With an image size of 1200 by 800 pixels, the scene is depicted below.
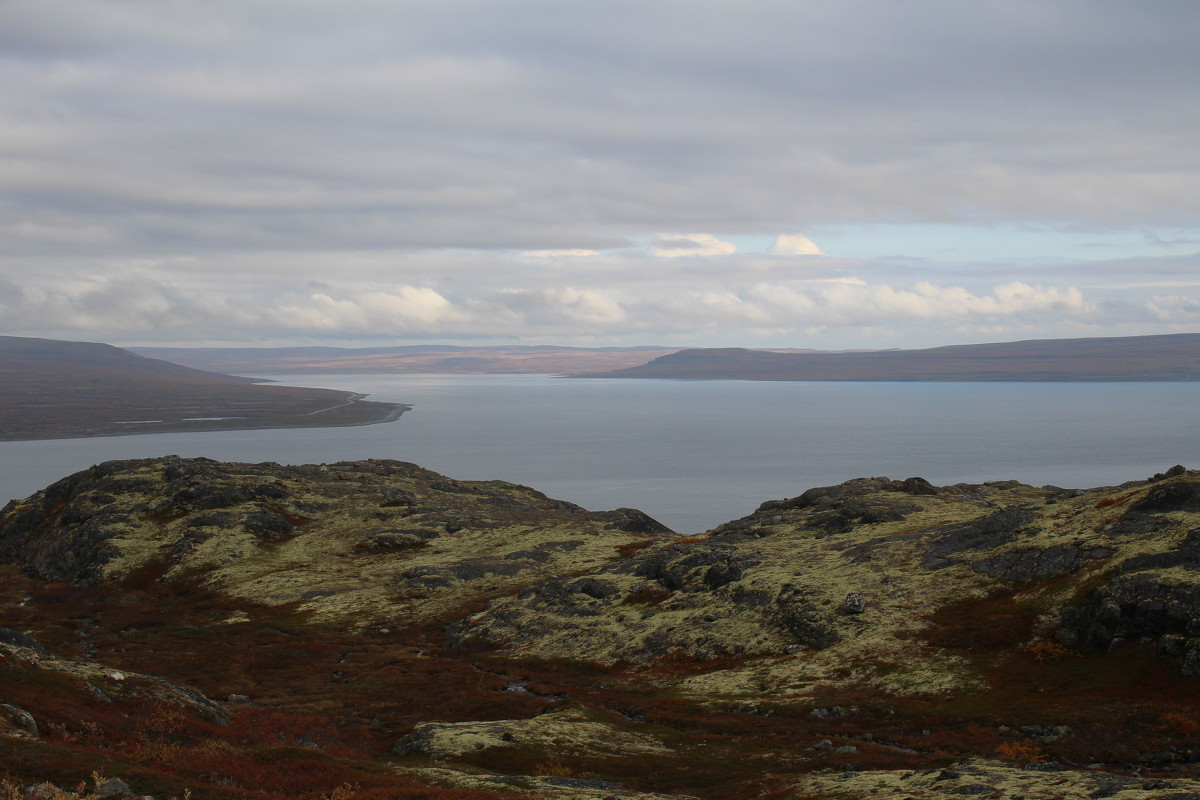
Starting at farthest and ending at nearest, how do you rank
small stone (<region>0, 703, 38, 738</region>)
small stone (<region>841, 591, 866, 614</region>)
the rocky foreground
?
small stone (<region>841, 591, 866, 614</region>), the rocky foreground, small stone (<region>0, 703, 38, 738</region>)

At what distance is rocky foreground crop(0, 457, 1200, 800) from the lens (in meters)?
29.1

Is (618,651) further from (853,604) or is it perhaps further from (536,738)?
(536,738)

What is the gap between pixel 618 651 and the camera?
5694 centimetres

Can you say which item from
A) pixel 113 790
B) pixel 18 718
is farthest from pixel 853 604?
pixel 18 718

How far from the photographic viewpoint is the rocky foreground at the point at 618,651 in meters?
29.1

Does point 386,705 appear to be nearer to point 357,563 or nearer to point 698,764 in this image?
point 698,764

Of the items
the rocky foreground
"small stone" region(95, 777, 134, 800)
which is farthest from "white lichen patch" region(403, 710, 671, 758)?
"small stone" region(95, 777, 134, 800)

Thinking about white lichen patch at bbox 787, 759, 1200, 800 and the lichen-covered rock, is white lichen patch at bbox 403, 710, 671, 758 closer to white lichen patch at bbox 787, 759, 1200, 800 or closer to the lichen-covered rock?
white lichen patch at bbox 787, 759, 1200, 800

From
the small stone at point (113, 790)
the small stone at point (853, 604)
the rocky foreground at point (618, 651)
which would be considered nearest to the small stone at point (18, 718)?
the rocky foreground at point (618, 651)

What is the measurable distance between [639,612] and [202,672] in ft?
99.3

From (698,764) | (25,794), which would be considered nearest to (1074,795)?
(698,764)

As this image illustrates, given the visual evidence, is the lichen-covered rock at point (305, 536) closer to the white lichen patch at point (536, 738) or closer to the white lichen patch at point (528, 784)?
the white lichen patch at point (536, 738)

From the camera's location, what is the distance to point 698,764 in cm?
3422

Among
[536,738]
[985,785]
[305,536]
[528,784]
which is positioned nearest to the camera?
[985,785]
